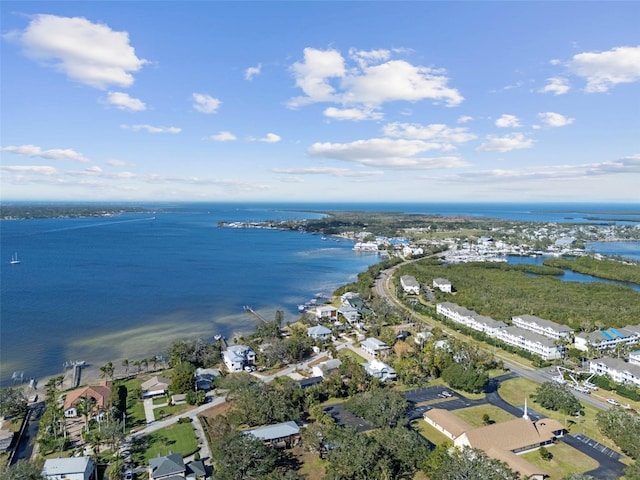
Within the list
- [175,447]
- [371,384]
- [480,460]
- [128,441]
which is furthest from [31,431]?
[480,460]

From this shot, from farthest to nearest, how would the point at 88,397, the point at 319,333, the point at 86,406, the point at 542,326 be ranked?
the point at 542,326, the point at 319,333, the point at 88,397, the point at 86,406

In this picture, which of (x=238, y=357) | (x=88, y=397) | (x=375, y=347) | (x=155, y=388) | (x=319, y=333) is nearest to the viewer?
(x=88, y=397)

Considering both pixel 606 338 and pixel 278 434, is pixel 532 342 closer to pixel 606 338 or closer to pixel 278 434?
pixel 606 338

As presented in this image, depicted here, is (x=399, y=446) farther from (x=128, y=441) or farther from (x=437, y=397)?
(x=128, y=441)

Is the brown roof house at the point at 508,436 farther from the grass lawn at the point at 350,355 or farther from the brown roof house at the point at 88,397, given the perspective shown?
the brown roof house at the point at 88,397

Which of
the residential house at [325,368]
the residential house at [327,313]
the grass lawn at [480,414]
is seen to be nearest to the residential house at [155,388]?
the residential house at [325,368]

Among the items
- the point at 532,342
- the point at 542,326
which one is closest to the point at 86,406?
the point at 532,342

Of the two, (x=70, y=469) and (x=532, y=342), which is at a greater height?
(x=532, y=342)
